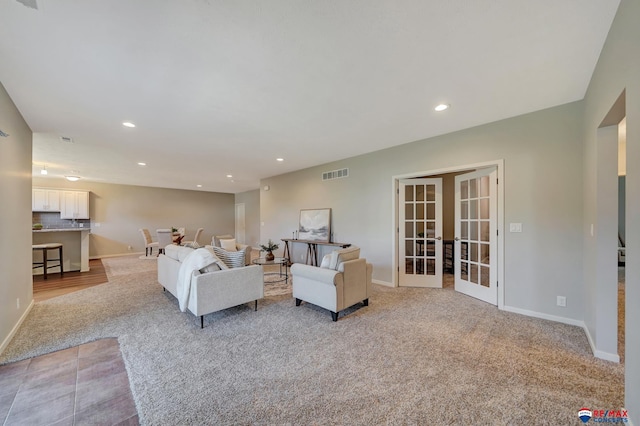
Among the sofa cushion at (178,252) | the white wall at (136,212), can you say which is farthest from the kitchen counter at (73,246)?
the sofa cushion at (178,252)

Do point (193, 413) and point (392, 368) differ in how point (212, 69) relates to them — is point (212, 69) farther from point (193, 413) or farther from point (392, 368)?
point (392, 368)

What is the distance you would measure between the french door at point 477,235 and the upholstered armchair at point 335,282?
1.76 meters

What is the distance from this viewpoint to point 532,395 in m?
1.79

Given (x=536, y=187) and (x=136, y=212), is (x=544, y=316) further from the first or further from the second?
(x=136, y=212)

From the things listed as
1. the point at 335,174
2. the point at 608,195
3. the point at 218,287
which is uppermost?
the point at 335,174

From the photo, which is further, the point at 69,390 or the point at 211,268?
the point at 211,268

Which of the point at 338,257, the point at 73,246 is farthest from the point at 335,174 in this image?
the point at 73,246

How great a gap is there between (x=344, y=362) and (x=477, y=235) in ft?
9.57

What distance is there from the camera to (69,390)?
1.89 meters

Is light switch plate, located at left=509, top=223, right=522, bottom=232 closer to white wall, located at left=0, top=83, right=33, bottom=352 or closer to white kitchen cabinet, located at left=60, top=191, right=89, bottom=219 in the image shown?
white wall, located at left=0, top=83, right=33, bottom=352

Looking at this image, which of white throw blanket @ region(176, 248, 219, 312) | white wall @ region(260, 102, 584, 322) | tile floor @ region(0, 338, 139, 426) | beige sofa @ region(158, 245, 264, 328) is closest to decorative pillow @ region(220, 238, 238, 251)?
beige sofa @ region(158, 245, 264, 328)

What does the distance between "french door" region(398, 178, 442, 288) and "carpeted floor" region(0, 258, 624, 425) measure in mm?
934

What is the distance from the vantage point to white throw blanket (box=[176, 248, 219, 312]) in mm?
3028

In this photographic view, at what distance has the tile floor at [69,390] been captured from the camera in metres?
1.63
